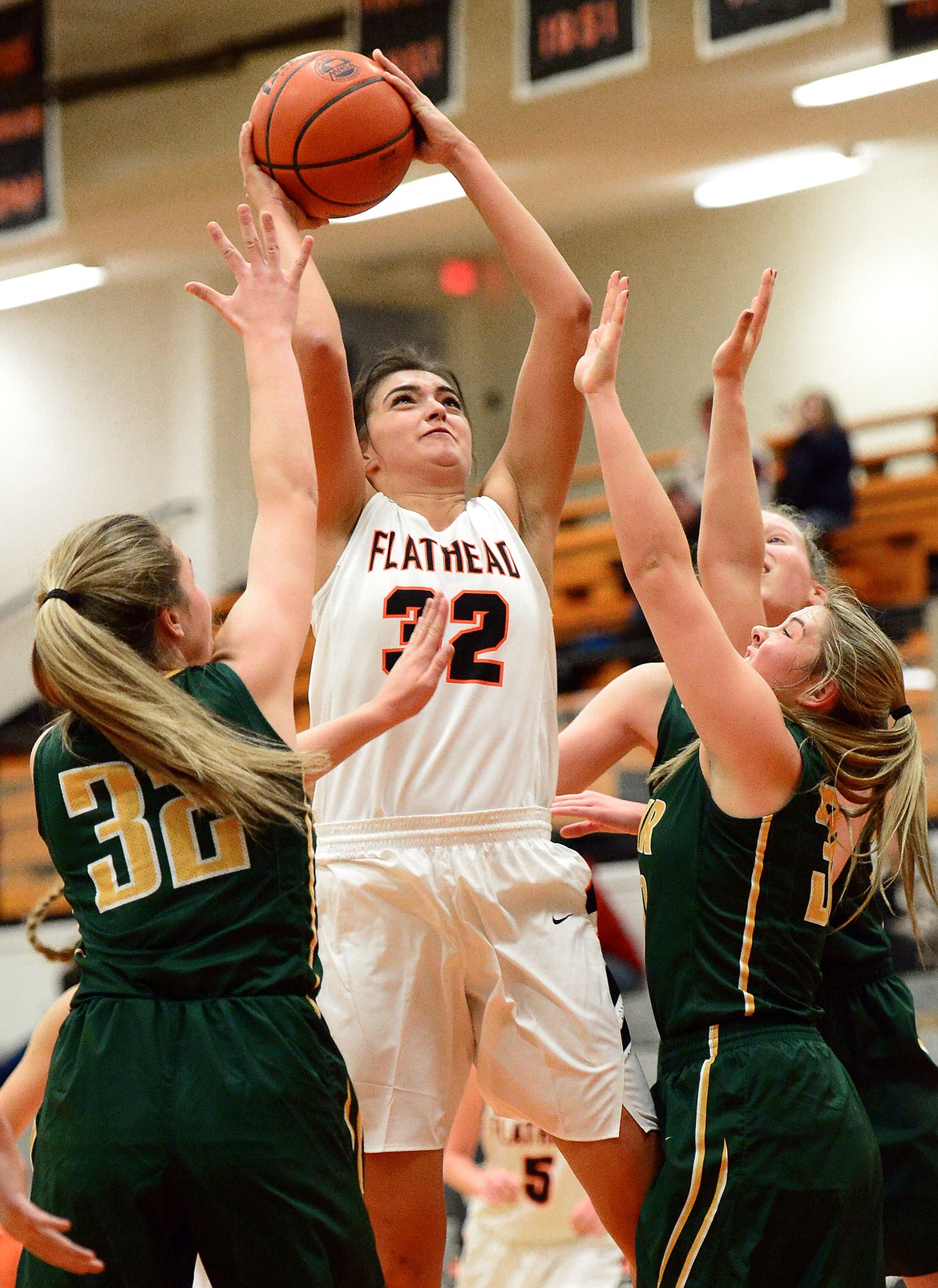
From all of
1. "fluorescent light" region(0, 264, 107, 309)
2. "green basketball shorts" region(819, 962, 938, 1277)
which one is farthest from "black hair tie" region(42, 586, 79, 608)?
"fluorescent light" region(0, 264, 107, 309)

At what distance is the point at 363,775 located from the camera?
121 inches

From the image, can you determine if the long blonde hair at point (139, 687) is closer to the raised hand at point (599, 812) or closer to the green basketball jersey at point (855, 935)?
the raised hand at point (599, 812)

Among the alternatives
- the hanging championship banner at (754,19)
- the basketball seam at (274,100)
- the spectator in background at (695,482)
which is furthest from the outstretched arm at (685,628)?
the spectator in background at (695,482)

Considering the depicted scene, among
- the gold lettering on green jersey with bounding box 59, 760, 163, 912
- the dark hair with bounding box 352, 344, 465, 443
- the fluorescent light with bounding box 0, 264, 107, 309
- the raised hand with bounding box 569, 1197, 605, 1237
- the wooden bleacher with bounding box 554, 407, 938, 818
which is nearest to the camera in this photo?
the gold lettering on green jersey with bounding box 59, 760, 163, 912

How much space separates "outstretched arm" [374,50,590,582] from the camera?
130 inches

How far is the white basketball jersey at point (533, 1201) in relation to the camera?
4.40 meters

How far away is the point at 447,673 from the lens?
121 inches

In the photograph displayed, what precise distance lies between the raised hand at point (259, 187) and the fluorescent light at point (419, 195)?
8.89 metres

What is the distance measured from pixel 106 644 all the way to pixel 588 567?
9375 millimetres

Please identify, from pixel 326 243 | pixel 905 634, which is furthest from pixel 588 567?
pixel 326 243

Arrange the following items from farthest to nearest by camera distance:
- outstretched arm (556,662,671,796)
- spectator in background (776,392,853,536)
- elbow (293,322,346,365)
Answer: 1. spectator in background (776,392,853,536)
2. outstretched arm (556,662,671,796)
3. elbow (293,322,346,365)

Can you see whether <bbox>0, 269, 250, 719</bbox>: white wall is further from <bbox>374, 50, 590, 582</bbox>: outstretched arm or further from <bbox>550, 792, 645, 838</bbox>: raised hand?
<bbox>550, 792, 645, 838</bbox>: raised hand

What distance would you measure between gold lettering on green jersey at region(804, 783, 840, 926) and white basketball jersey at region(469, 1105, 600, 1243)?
1.95 meters

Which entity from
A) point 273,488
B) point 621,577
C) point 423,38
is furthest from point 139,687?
point 621,577
